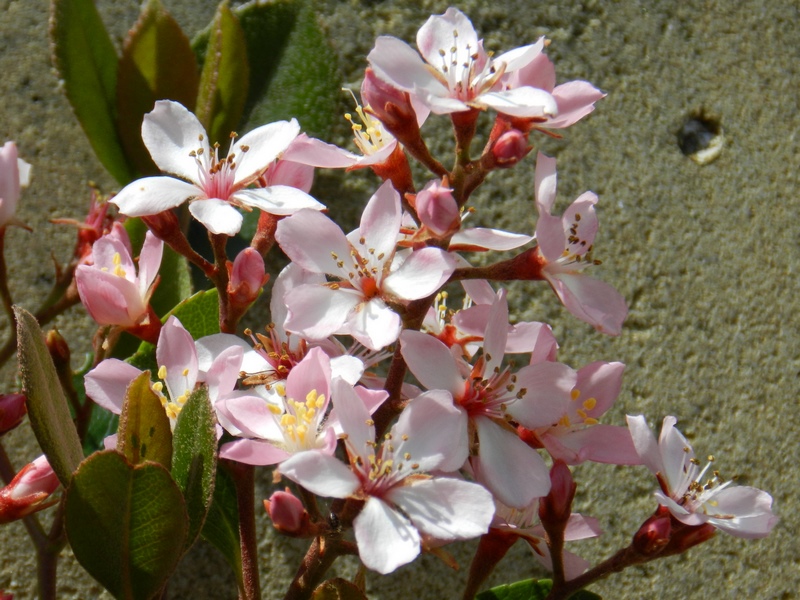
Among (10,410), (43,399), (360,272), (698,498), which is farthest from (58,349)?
(698,498)

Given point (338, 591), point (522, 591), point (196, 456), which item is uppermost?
point (196, 456)

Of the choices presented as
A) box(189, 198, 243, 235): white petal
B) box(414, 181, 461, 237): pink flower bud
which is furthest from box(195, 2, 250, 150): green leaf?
box(414, 181, 461, 237): pink flower bud

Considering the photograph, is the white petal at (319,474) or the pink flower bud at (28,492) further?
the pink flower bud at (28,492)

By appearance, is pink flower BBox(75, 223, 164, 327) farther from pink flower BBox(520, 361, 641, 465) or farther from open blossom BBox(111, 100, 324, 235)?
pink flower BBox(520, 361, 641, 465)

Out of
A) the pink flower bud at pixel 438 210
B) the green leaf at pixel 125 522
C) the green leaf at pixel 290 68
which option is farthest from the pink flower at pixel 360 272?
the green leaf at pixel 290 68

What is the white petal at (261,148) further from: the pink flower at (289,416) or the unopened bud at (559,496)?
the unopened bud at (559,496)

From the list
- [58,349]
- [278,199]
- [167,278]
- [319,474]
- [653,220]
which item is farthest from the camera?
[653,220]

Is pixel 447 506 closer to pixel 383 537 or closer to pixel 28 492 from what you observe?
pixel 383 537
